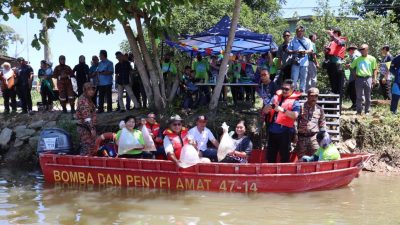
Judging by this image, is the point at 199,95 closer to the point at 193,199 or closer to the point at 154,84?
the point at 154,84

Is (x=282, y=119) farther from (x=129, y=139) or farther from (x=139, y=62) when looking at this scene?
(x=139, y=62)

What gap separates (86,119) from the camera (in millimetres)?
10359

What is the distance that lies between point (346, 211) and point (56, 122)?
8.04m

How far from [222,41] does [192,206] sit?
6.81 meters

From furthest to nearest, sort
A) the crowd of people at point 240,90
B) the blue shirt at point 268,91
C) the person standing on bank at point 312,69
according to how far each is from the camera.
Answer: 1. the person standing on bank at point 312,69
2. the blue shirt at point 268,91
3. the crowd of people at point 240,90

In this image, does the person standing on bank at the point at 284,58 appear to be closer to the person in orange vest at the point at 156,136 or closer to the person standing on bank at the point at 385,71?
the person in orange vest at the point at 156,136

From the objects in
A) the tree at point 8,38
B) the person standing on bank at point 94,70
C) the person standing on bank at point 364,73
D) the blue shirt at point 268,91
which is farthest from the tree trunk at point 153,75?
the tree at point 8,38

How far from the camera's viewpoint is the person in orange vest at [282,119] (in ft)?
29.3

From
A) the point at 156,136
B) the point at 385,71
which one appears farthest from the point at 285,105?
the point at 385,71

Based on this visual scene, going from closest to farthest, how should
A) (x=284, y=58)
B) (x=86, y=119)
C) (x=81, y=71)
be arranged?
(x=86, y=119) < (x=284, y=58) < (x=81, y=71)

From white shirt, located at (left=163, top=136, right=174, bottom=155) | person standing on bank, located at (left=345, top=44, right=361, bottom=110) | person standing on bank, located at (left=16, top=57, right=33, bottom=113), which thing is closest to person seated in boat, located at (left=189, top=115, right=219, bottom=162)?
white shirt, located at (left=163, top=136, right=174, bottom=155)

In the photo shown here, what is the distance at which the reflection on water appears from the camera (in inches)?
302

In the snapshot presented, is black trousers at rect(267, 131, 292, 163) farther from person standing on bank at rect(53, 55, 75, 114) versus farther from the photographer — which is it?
person standing on bank at rect(53, 55, 75, 114)

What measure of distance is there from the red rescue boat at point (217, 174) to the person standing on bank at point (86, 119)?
676 mm
